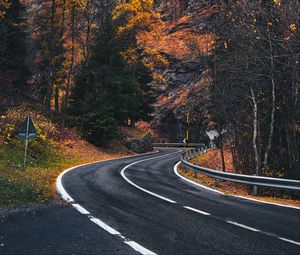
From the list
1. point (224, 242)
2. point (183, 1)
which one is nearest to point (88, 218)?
point (224, 242)

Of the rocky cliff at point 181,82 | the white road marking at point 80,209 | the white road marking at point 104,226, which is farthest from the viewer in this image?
the rocky cliff at point 181,82

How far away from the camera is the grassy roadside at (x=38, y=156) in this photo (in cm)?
874

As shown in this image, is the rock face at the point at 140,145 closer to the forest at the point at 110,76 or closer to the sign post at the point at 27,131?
the forest at the point at 110,76

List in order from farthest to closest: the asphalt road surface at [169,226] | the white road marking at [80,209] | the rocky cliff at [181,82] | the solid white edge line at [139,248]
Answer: the rocky cliff at [181,82], the white road marking at [80,209], the asphalt road surface at [169,226], the solid white edge line at [139,248]

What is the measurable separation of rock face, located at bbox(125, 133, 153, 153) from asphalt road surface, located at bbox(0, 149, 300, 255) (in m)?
24.4

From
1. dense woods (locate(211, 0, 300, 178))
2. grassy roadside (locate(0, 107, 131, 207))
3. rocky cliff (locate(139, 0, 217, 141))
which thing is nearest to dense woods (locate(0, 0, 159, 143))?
grassy roadside (locate(0, 107, 131, 207))

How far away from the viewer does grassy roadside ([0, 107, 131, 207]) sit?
28.7 ft

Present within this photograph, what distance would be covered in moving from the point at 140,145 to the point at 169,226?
2893 cm

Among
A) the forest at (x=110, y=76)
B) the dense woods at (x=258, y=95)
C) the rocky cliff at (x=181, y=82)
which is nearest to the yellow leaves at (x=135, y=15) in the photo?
the forest at (x=110, y=76)

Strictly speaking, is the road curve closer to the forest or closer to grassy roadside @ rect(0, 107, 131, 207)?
grassy roadside @ rect(0, 107, 131, 207)

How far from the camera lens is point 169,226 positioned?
576cm

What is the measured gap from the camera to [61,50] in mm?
29453

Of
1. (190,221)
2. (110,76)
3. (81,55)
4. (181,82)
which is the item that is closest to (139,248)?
(190,221)

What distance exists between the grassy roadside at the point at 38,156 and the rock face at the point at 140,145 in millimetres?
2021
